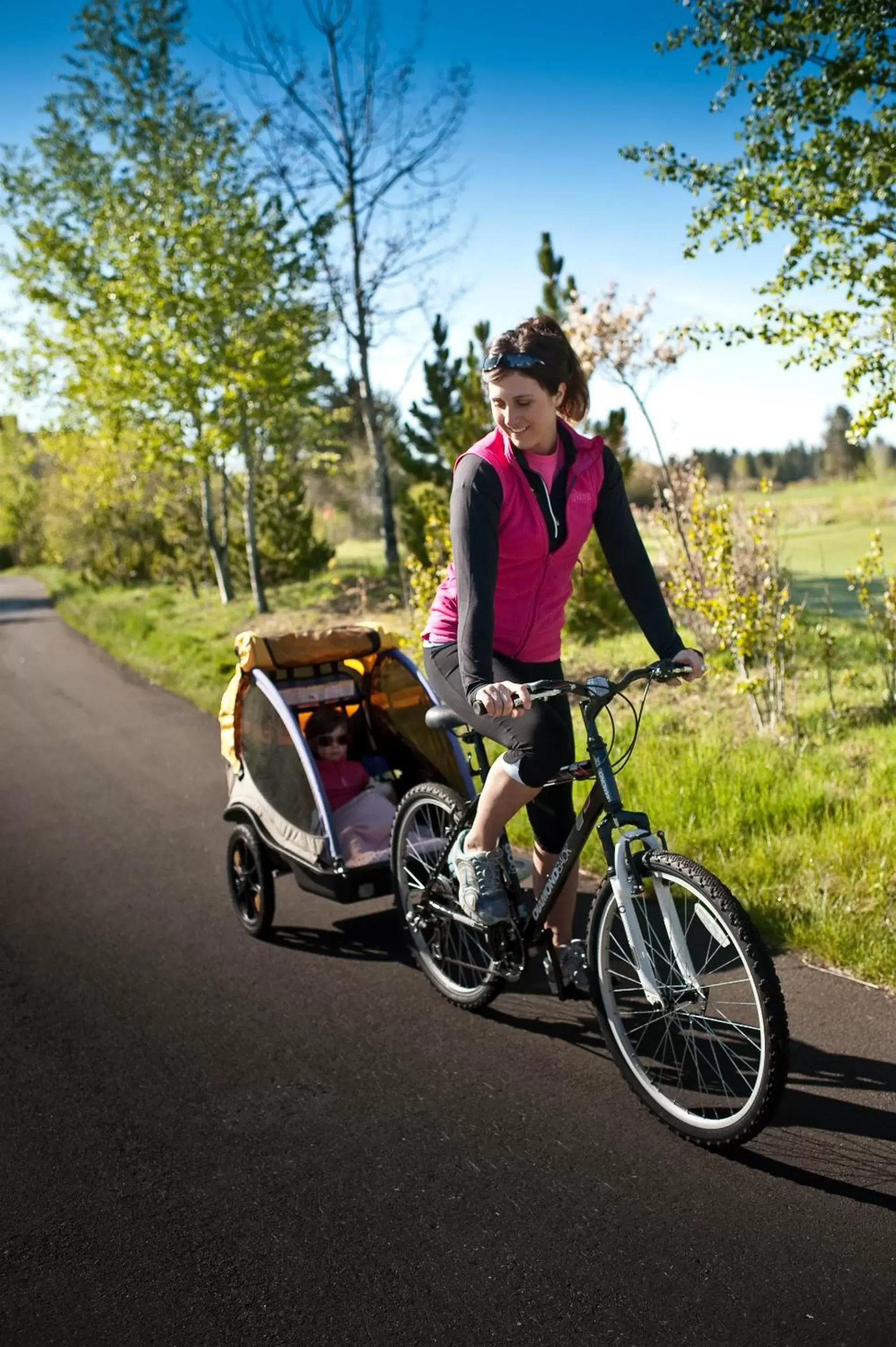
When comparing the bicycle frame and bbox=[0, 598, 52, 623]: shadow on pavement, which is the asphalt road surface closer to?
the bicycle frame

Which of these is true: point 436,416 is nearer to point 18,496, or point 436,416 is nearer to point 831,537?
point 831,537

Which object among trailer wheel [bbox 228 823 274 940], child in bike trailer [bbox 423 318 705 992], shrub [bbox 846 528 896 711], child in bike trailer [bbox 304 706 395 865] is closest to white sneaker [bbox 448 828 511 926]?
child in bike trailer [bbox 423 318 705 992]

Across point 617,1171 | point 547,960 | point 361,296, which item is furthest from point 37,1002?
point 361,296

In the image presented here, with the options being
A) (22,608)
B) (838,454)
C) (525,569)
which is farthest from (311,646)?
(838,454)

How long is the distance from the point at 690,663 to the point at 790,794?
2.81 meters

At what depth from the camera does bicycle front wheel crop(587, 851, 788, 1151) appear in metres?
3.09

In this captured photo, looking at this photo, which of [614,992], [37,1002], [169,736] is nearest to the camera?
[614,992]

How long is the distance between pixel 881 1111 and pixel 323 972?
2.34 m

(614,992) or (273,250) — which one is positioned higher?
(273,250)

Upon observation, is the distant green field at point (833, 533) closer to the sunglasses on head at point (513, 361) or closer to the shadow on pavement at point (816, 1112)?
the shadow on pavement at point (816, 1112)

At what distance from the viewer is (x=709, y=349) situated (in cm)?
788

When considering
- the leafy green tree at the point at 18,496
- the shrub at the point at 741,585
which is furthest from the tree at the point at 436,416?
the leafy green tree at the point at 18,496

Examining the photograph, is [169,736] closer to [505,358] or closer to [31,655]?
[505,358]

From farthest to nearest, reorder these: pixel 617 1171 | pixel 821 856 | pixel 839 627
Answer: pixel 839 627 → pixel 821 856 → pixel 617 1171
